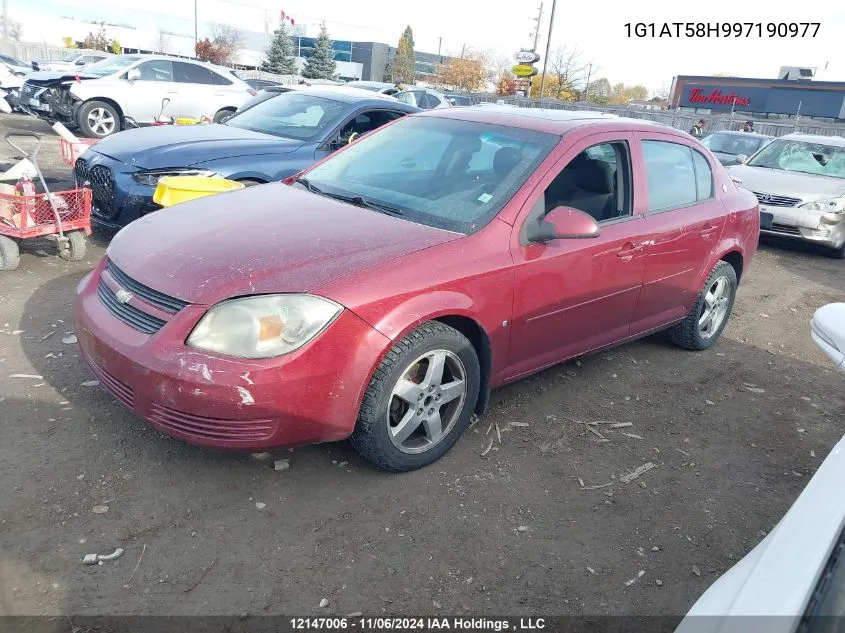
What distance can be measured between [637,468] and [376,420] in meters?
1.54

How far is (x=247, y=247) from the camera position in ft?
10.0

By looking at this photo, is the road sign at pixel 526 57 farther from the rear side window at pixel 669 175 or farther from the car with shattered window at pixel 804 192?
the rear side window at pixel 669 175

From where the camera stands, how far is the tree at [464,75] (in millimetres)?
66875

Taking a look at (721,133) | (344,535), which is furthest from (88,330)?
(721,133)

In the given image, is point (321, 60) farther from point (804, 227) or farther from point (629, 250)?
point (629, 250)

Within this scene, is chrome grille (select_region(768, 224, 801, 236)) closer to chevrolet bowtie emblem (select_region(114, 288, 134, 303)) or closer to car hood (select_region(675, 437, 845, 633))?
car hood (select_region(675, 437, 845, 633))

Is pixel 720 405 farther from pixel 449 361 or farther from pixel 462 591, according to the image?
pixel 462 591

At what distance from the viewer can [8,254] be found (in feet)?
18.0

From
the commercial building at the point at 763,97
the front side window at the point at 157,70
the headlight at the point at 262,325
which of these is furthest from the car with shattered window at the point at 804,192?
the commercial building at the point at 763,97

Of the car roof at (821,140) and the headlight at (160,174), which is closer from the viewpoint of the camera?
the headlight at (160,174)

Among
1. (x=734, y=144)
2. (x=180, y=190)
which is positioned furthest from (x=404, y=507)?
(x=734, y=144)

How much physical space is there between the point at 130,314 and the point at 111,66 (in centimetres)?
1372

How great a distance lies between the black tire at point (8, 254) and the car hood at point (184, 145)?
1.17 metres

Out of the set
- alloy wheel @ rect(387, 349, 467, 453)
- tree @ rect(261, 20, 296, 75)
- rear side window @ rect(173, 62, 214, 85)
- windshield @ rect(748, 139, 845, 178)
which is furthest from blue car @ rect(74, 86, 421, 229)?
tree @ rect(261, 20, 296, 75)
